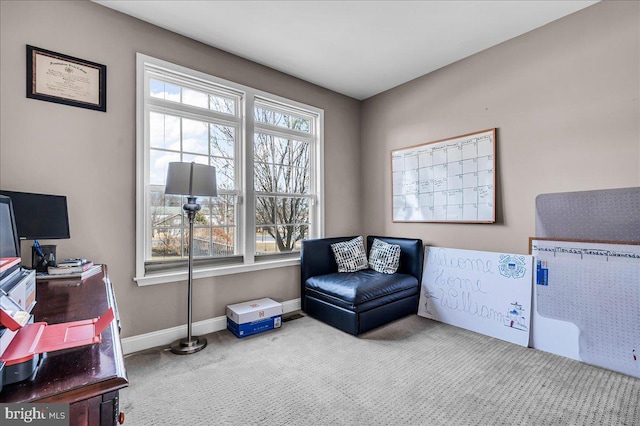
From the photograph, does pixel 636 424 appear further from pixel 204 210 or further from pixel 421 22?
pixel 204 210

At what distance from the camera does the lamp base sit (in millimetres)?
2398

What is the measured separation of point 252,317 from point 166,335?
2.40 ft

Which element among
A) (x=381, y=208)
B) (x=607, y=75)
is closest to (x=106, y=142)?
(x=381, y=208)

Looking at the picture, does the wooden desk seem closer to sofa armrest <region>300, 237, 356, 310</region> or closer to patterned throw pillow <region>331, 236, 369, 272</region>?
sofa armrest <region>300, 237, 356, 310</region>

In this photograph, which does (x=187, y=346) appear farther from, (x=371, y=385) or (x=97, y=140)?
(x=97, y=140)

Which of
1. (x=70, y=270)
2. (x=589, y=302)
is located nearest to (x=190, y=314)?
(x=70, y=270)

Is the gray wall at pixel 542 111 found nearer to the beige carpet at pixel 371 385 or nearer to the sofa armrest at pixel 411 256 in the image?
→ the sofa armrest at pixel 411 256

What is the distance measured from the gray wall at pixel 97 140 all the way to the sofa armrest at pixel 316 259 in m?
0.72

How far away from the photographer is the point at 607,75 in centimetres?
229

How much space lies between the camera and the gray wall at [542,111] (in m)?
2.23

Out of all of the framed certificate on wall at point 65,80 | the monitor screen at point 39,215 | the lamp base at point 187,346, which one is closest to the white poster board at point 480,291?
the lamp base at point 187,346

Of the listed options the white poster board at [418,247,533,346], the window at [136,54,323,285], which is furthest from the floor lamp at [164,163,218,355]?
the white poster board at [418,247,533,346]

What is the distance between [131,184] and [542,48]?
370 cm

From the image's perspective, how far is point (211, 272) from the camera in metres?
2.81
